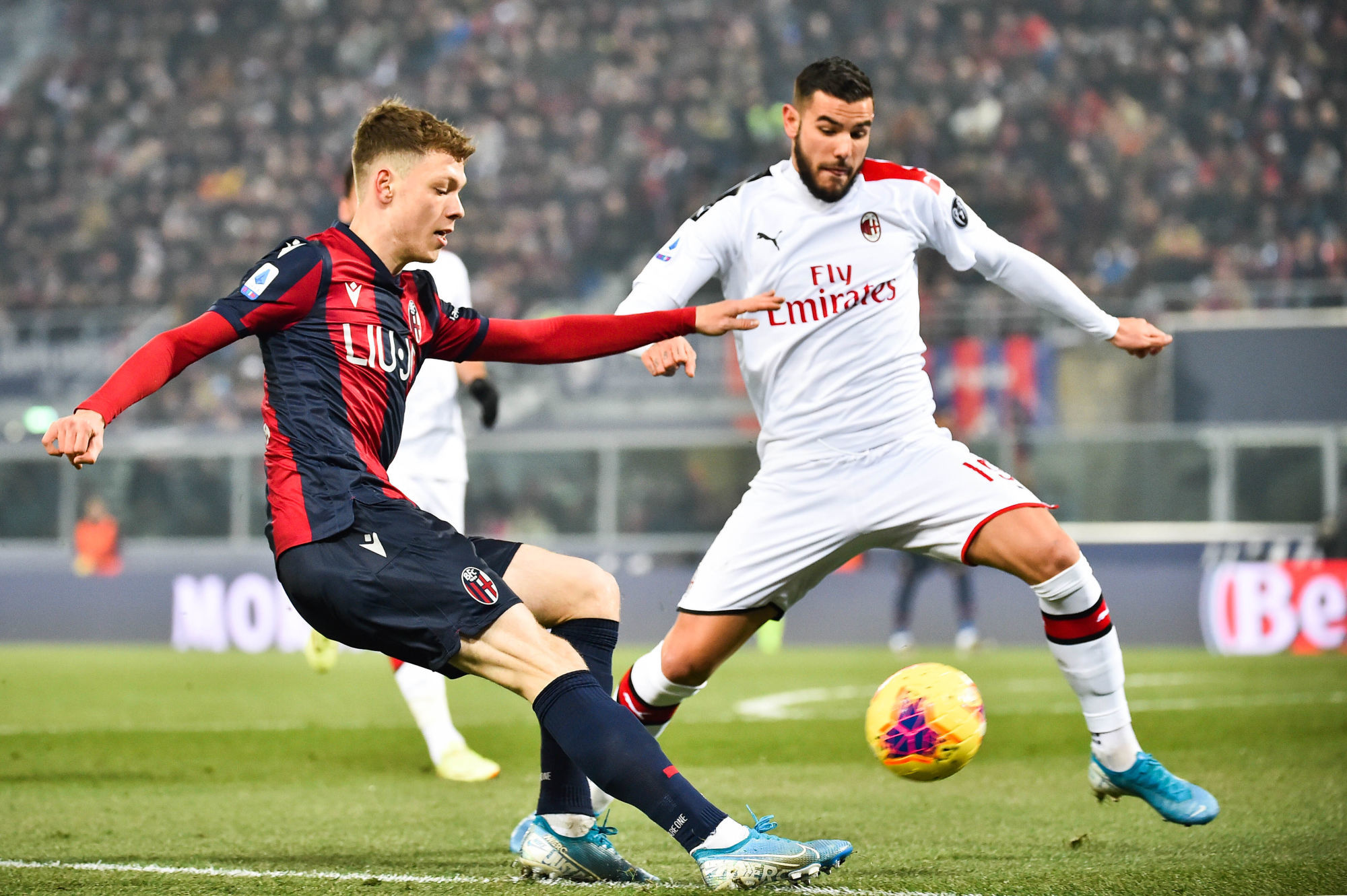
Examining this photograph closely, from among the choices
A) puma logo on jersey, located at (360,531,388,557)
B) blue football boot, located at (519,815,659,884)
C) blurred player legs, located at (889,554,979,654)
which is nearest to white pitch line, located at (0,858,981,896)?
A: blue football boot, located at (519,815,659,884)

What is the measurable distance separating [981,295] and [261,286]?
48.7 ft

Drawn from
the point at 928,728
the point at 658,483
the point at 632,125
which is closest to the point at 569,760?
the point at 928,728

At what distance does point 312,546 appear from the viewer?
363 centimetres

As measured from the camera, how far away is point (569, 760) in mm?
4090

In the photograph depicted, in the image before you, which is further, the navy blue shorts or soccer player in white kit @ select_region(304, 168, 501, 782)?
soccer player in white kit @ select_region(304, 168, 501, 782)

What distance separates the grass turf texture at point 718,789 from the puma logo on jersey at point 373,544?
899 mm

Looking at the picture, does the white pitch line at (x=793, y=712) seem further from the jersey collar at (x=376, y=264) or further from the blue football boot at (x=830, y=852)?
the jersey collar at (x=376, y=264)

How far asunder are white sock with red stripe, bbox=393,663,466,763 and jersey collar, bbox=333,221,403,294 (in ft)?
9.75

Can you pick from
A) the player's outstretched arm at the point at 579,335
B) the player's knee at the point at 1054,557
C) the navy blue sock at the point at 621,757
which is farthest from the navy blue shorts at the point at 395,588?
the player's knee at the point at 1054,557

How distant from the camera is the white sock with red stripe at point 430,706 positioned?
6562mm

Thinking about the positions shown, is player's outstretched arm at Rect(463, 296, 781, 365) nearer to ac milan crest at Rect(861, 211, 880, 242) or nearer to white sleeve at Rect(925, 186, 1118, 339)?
ac milan crest at Rect(861, 211, 880, 242)

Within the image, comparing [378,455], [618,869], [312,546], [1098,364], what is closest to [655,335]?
[378,455]

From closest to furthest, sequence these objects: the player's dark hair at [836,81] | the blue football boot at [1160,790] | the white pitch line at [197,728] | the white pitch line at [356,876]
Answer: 1. the white pitch line at [356,876]
2. the blue football boot at [1160,790]
3. the player's dark hair at [836,81]
4. the white pitch line at [197,728]

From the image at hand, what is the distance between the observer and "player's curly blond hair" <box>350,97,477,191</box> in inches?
152
